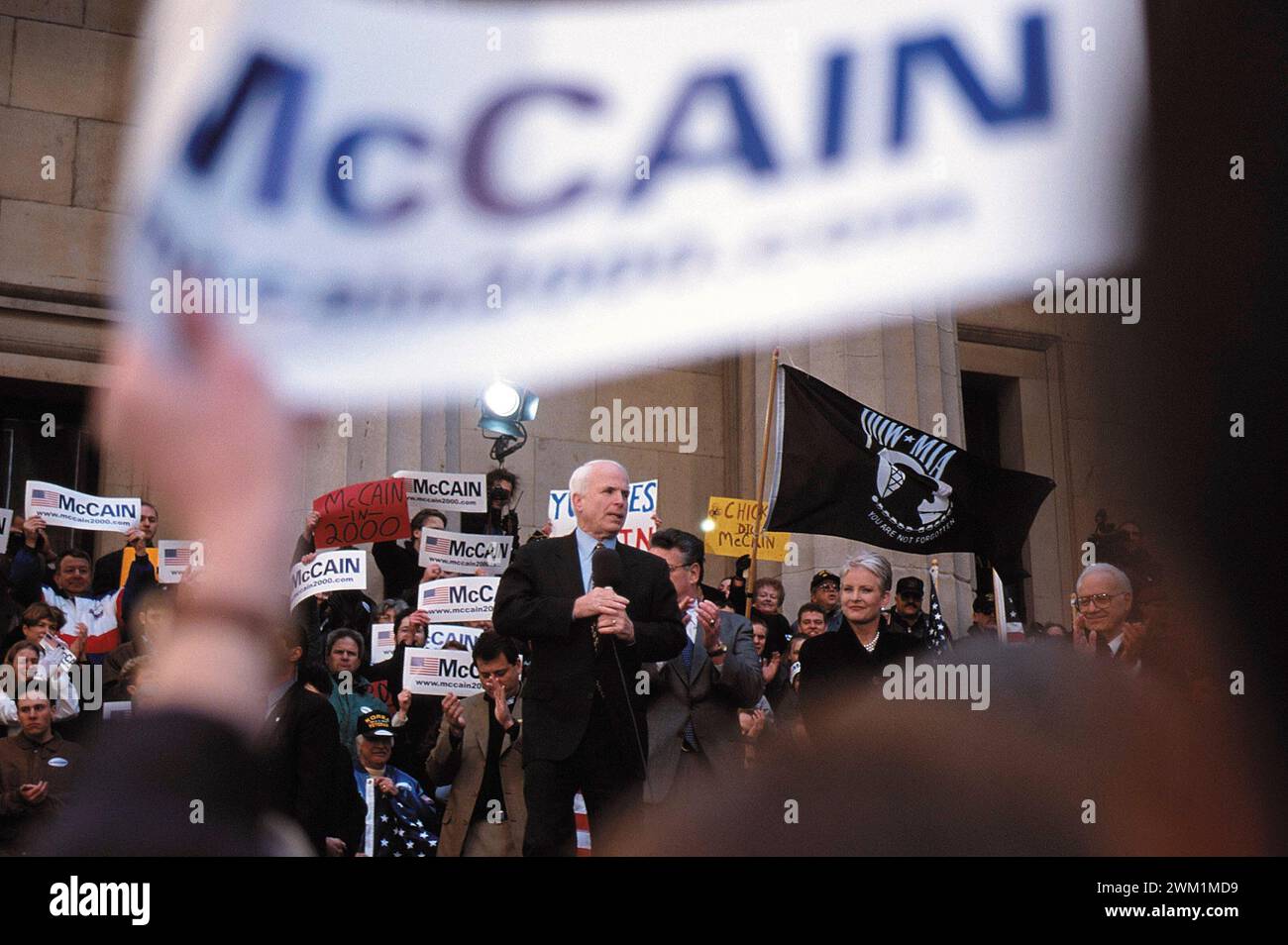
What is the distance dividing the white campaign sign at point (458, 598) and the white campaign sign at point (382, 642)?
0.18m

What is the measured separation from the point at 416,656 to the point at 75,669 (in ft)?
4.54

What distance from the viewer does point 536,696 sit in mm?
4953

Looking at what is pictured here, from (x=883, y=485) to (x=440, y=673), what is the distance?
6.85ft

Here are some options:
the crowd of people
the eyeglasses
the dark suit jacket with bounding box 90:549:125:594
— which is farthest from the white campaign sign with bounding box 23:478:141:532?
the eyeglasses

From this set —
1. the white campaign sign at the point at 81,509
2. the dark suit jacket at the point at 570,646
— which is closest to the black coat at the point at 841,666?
the dark suit jacket at the point at 570,646

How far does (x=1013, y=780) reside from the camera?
3.55 m

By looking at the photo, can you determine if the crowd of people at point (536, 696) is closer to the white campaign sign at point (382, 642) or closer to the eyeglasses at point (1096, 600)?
the eyeglasses at point (1096, 600)

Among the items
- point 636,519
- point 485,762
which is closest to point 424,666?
point 485,762

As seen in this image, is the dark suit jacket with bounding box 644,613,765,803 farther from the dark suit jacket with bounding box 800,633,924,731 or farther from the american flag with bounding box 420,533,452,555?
the american flag with bounding box 420,533,452,555

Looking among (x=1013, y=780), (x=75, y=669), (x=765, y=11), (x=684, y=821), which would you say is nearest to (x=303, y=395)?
(x=1013, y=780)

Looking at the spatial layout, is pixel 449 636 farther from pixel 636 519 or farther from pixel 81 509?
pixel 81 509

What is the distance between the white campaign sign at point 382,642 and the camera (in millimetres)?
7062

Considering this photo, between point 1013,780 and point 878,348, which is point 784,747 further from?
point 878,348
